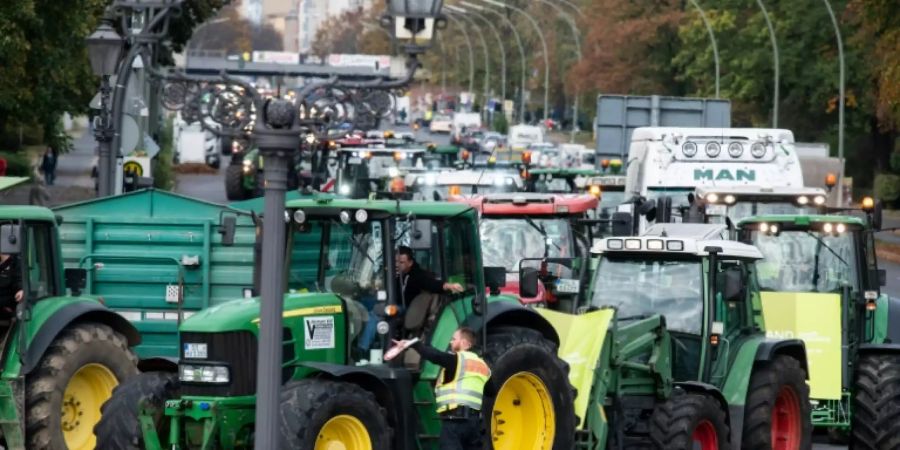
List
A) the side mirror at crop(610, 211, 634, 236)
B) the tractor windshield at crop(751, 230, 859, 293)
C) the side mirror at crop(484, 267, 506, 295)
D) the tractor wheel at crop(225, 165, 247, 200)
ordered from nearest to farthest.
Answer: the side mirror at crop(484, 267, 506, 295) < the tractor windshield at crop(751, 230, 859, 293) < the side mirror at crop(610, 211, 634, 236) < the tractor wheel at crop(225, 165, 247, 200)

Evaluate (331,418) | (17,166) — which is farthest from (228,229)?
(17,166)

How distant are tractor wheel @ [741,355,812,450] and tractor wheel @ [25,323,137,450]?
500 cm

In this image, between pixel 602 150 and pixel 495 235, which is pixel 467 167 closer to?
pixel 602 150

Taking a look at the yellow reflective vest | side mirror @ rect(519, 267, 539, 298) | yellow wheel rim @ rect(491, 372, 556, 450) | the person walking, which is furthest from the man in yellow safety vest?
the person walking

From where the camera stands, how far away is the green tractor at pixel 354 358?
13203 millimetres

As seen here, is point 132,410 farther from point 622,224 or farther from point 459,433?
point 622,224

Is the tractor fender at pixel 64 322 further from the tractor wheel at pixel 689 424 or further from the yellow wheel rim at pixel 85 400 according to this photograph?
the tractor wheel at pixel 689 424

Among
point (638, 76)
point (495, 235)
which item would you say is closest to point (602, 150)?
point (495, 235)

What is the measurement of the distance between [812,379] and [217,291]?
20.5ft

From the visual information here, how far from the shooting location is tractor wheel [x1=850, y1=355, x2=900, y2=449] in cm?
1781

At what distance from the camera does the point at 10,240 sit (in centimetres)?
1479

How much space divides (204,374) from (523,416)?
2.77 meters

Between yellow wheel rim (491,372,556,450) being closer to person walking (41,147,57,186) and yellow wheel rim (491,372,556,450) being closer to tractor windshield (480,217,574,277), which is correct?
tractor windshield (480,217,574,277)

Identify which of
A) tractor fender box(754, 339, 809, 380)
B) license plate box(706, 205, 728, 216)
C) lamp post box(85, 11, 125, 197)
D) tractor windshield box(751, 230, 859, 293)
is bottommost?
tractor fender box(754, 339, 809, 380)
